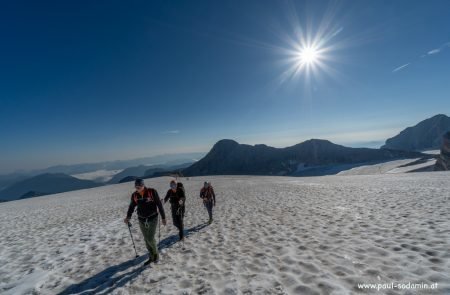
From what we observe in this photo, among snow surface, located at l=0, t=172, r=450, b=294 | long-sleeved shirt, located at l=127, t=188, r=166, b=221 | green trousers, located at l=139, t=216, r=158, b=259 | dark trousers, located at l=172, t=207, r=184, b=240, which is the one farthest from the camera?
dark trousers, located at l=172, t=207, r=184, b=240

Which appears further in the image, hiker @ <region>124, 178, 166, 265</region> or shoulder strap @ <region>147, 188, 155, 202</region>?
shoulder strap @ <region>147, 188, 155, 202</region>

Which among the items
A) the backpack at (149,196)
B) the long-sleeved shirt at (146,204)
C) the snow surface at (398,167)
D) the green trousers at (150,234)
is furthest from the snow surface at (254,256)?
the snow surface at (398,167)

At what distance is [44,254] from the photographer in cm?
985

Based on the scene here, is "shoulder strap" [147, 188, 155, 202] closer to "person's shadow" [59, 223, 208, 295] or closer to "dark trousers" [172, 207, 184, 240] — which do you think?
"person's shadow" [59, 223, 208, 295]

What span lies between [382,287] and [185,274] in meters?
5.24

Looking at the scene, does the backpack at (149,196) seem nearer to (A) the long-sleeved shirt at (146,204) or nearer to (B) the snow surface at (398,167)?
(A) the long-sleeved shirt at (146,204)

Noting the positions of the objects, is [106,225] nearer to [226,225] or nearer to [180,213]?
[180,213]

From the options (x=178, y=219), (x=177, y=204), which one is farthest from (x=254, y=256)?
(x=177, y=204)


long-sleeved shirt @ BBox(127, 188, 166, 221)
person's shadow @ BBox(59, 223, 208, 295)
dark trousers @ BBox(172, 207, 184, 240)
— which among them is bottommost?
person's shadow @ BBox(59, 223, 208, 295)

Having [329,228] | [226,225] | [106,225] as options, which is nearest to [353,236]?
[329,228]

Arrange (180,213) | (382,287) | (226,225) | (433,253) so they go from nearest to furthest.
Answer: (382,287) → (433,253) → (180,213) → (226,225)

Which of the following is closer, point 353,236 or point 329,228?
point 353,236

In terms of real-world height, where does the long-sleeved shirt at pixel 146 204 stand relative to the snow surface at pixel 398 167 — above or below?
above

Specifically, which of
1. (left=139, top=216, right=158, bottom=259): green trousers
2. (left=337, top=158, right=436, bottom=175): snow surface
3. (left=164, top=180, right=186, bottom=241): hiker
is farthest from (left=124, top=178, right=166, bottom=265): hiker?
(left=337, top=158, right=436, bottom=175): snow surface
